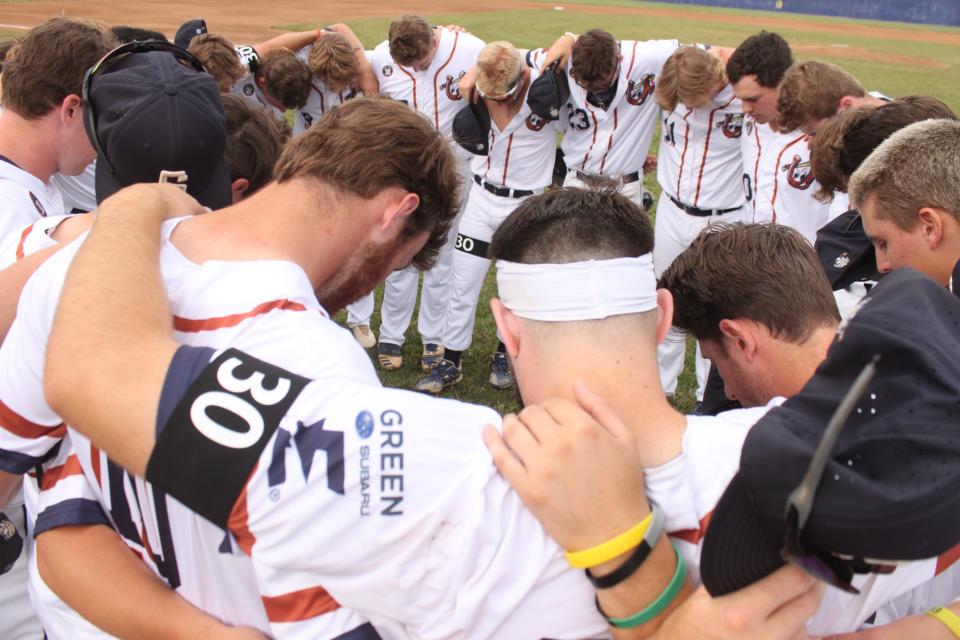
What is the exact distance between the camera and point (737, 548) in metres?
1.23

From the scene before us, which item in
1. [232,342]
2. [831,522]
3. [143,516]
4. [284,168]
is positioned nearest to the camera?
[831,522]

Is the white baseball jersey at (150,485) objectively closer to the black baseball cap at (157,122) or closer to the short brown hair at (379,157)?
the short brown hair at (379,157)

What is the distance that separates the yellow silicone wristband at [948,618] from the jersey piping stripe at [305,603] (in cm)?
131

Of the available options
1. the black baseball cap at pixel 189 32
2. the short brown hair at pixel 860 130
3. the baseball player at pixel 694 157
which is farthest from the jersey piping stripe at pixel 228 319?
the black baseball cap at pixel 189 32

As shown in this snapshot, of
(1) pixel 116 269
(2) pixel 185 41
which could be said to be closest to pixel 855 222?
(1) pixel 116 269

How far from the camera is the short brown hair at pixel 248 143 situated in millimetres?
2916

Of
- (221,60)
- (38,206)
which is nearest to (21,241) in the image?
(38,206)

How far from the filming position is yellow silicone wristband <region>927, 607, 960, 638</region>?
1615mm

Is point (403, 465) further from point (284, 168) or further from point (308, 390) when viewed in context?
point (284, 168)

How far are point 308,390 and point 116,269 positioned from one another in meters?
0.51

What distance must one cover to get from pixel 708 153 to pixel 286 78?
350 centimetres

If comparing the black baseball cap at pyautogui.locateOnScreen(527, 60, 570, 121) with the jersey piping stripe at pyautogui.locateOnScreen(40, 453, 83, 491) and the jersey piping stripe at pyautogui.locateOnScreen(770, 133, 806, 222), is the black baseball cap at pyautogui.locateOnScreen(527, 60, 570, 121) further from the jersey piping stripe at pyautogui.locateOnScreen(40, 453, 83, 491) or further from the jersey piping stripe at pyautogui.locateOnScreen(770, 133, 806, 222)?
the jersey piping stripe at pyautogui.locateOnScreen(40, 453, 83, 491)

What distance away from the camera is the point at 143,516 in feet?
5.34

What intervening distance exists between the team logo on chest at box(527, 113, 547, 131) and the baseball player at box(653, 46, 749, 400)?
3.13 feet
